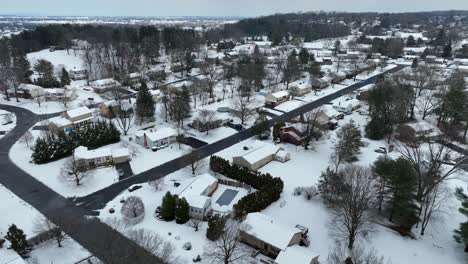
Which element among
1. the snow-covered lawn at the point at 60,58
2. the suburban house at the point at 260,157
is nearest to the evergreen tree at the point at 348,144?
the suburban house at the point at 260,157

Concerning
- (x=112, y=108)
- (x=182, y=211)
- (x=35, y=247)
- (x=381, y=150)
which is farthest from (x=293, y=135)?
(x=35, y=247)

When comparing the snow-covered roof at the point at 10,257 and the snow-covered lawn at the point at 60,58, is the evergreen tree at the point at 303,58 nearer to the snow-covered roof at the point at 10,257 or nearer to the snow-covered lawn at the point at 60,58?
the snow-covered lawn at the point at 60,58

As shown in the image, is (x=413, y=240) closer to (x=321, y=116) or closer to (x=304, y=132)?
(x=304, y=132)

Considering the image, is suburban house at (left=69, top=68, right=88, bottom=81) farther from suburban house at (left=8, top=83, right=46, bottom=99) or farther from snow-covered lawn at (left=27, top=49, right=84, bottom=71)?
suburban house at (left=8, top=83, right=46, bottom=99)

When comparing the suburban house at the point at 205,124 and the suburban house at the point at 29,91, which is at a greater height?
the suburban house at the point at 29,91

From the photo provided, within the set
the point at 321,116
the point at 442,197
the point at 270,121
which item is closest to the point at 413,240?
the point at 442,197

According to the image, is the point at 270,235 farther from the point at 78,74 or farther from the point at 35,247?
the point at 78,74
